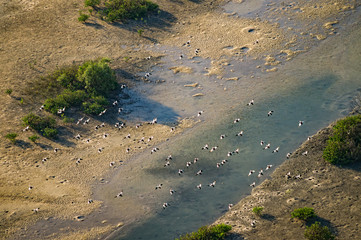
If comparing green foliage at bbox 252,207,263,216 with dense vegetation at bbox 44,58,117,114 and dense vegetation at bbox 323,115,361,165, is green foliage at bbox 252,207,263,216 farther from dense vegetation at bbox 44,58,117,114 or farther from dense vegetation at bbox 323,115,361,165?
dense vegetation at bbox 44,58,117,114

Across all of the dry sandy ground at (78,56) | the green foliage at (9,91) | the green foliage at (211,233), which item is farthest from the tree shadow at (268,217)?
the green foliage at (9,91)

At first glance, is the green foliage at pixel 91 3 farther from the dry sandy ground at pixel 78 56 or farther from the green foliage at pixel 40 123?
the green foliage at pixel 40 123

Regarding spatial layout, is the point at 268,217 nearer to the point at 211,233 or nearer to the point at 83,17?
the point at 211,233

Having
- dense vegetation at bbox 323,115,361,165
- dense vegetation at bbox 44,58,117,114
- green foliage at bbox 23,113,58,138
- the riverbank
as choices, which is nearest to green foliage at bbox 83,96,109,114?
dense vegetation at bbox 44,58,117,114

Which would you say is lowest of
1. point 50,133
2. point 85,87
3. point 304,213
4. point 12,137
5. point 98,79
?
point 12,137

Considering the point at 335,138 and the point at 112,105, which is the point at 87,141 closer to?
the point at 112,105

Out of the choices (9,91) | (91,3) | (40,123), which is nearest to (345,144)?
(40,123)

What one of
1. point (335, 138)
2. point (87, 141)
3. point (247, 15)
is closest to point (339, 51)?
point (247, 15)
